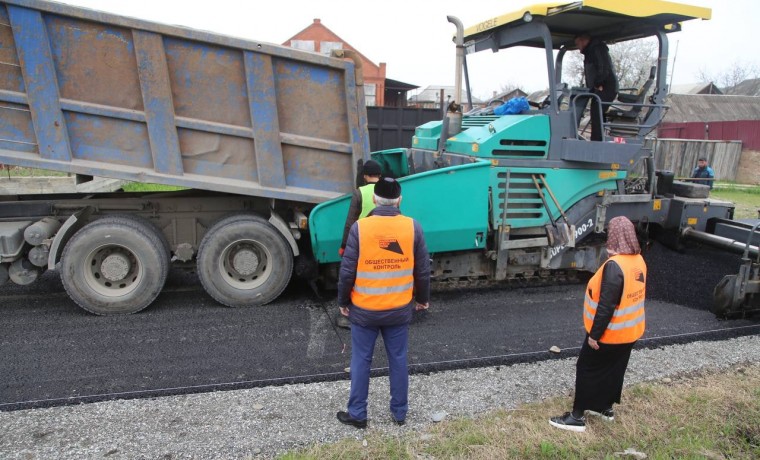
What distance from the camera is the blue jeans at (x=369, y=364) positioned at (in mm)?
3174

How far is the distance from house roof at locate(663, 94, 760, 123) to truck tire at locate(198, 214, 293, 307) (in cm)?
3334

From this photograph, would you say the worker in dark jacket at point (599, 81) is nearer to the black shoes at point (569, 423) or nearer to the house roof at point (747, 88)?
the black shoes at point (569, 423)

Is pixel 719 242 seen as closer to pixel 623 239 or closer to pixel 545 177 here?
pixel 545 177

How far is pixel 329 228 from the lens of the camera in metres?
5.04

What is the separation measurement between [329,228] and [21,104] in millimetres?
2710

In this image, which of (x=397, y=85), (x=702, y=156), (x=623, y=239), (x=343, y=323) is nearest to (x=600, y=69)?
(x=623, y=239)

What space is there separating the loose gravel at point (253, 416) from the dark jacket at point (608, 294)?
0.85 m

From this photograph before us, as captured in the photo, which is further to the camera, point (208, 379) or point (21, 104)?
point (21, 104)

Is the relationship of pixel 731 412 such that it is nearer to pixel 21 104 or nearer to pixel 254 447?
pixel 254 447

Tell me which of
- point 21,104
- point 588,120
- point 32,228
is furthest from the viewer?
point 588,120

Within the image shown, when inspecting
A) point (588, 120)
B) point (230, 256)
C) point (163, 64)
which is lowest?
point (230, 256)

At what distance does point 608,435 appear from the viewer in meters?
3.19

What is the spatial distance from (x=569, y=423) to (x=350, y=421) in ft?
4.24

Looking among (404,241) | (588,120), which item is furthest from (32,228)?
(588,120)
